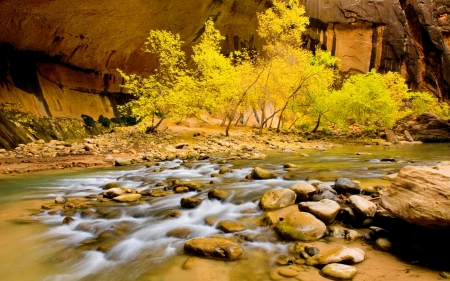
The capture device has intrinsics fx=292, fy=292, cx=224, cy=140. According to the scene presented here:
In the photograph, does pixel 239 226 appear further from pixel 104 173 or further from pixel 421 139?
pixel 421 139

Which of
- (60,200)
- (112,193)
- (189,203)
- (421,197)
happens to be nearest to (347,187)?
(421,197)

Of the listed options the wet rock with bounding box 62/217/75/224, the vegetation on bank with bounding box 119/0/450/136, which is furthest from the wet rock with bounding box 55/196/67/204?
the vegetation on bank with bounding box 119/0/450/136

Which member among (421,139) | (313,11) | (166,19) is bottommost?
(421,139)

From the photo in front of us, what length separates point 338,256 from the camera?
279cm

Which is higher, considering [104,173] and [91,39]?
[91,39]

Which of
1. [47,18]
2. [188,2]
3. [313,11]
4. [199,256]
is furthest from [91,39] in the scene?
[313,11]

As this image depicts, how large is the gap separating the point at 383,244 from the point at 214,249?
178 centimetres

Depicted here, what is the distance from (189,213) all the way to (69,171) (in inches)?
213

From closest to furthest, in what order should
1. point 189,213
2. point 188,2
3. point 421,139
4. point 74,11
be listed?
point 189,213
point 74,11
point 188,2
point 421,139

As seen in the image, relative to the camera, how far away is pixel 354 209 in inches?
145

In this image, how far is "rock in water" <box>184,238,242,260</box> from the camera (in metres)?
3.08

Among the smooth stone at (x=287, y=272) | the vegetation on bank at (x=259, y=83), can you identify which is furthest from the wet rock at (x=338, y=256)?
the vegetation on bank at (x=259, y=83)

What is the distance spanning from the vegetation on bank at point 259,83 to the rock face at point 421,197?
11.7 meters

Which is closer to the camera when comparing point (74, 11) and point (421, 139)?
point (74, 11)
